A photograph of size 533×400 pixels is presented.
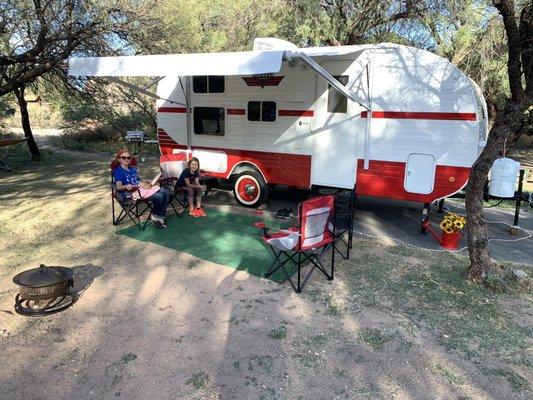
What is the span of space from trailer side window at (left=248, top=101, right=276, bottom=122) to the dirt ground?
273 centimetres

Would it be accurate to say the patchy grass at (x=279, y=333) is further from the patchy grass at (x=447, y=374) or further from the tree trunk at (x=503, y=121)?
the tree trunk at (x=503, y=121)

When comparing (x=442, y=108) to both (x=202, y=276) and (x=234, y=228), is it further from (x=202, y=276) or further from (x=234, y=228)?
(x=202, y=276)

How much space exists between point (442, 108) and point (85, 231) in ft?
16.0

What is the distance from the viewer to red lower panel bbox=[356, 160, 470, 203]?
18.5 ft

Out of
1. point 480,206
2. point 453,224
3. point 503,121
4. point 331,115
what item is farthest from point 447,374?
point 331,115

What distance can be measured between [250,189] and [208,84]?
1.90 metres

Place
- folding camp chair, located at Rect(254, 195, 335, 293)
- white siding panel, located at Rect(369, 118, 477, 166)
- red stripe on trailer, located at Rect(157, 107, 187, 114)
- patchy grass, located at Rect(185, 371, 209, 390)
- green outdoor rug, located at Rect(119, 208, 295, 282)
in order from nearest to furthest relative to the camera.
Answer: patchy grass, located at Rect(185, 371, 209, 390), folding camp chair, located at Rect(254, 195, 335, 293), green outdoor rug, located at Rect(119, 208, 295, 282), white siding panel, located at Rect(369, 118, 477, 166), red stripe on trailer, located at Rect(157, 107, 187, 114)

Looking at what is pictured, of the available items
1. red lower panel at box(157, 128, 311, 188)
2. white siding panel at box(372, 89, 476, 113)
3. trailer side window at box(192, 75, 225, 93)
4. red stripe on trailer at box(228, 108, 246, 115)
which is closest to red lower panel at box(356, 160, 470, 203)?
white siding panel at box(372, 89, 476, 113)

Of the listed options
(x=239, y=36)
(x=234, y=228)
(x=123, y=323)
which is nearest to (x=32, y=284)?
(x=123, y=323)

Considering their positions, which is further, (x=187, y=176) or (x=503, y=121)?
(x=187, y=176)

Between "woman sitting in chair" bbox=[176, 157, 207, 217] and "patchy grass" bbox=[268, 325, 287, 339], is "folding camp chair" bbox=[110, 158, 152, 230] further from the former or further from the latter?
"patchy grass" bbox=[268, 325, 287, 339]

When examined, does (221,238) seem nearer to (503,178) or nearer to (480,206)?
(480,206)

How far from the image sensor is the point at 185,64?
204 inches

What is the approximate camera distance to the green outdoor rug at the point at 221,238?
4867 mm
